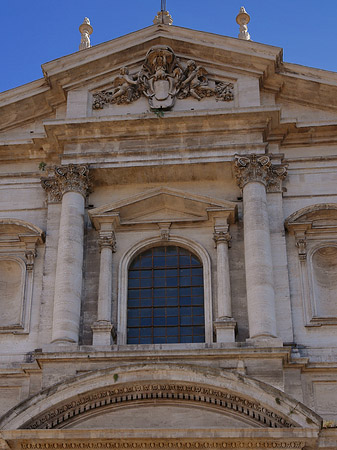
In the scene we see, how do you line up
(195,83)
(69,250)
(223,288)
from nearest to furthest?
(223,288) < (69,250) < (195,83)

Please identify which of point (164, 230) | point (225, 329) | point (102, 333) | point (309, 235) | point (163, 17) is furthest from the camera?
point (163, 17)

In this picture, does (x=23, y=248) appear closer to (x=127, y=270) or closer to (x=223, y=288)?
(x=127, y=270)

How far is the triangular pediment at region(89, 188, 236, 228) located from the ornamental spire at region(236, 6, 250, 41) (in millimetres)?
5510

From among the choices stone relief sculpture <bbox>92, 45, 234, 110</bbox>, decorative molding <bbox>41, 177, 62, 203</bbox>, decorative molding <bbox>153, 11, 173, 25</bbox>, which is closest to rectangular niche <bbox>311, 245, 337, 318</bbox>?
stone relief sculpture <bbox>92, 45, 234, 110</bbox>

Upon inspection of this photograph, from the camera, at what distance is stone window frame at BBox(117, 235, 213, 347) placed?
66.4 ft

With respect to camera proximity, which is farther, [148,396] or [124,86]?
[124,86]

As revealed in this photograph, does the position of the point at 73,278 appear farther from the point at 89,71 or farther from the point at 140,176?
the point at 89,71

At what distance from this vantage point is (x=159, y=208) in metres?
22.0

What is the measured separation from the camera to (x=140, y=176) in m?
22.2

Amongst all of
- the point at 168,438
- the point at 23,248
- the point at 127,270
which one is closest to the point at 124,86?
the point at 23,248

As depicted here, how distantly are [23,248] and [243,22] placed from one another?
28.1 ft

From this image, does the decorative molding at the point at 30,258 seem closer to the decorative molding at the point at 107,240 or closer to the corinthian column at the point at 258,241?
the decorative molding at the point at 107,240

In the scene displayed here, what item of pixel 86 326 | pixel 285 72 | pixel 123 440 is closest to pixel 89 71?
pixel 285 72

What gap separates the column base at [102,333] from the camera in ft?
65.0
